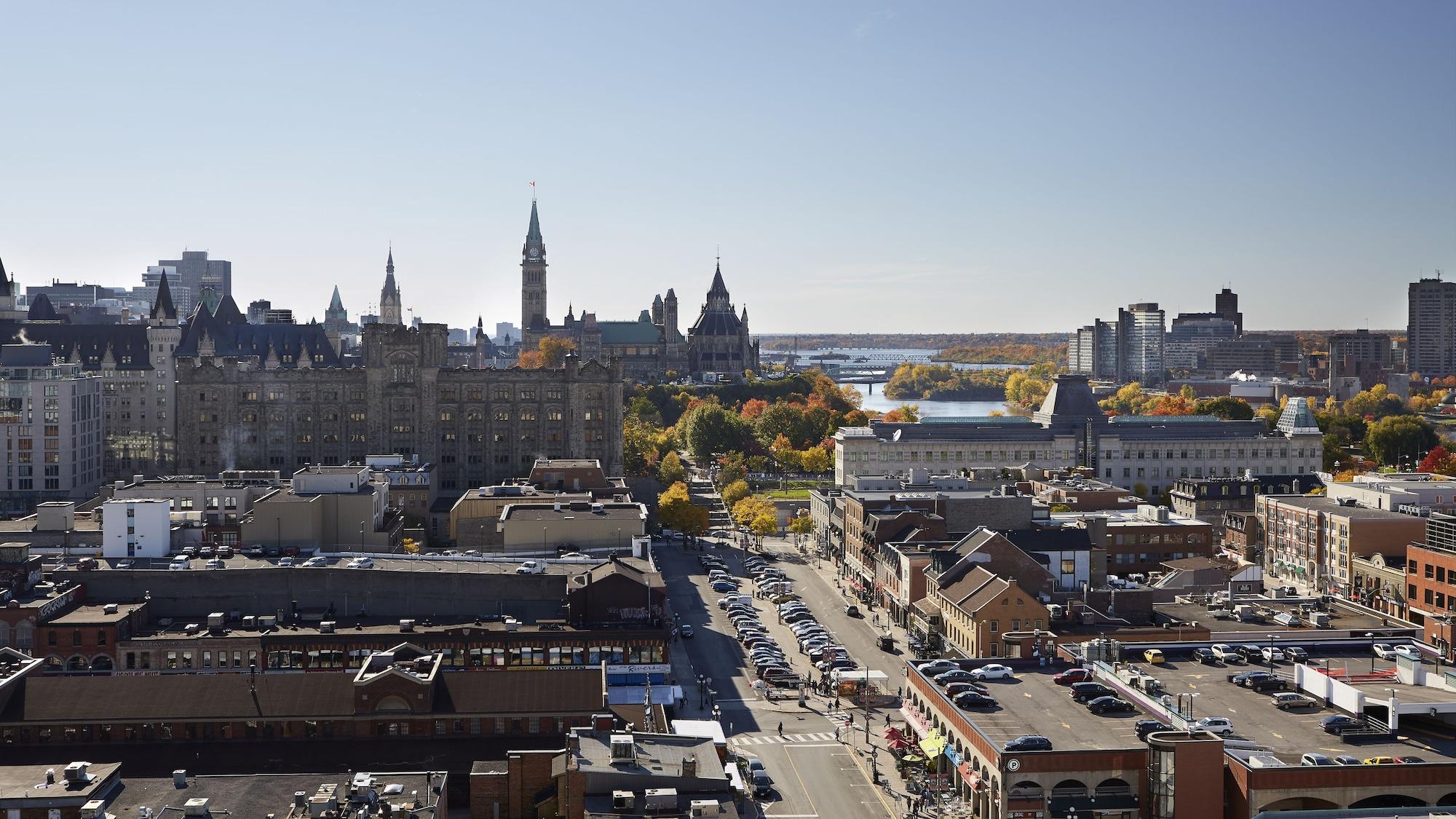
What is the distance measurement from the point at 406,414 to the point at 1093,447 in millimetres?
67873

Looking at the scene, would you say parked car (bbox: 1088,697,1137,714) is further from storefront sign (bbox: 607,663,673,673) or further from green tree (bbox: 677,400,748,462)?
green tree (bbox: 677,400,748,462)

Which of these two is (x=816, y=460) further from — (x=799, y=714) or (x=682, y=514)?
(x=799, y=714)

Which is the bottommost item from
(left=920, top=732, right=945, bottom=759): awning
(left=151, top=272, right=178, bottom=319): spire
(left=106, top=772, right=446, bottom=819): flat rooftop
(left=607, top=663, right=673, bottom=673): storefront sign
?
(left=920, top=732, right=945, bottom=759): awning

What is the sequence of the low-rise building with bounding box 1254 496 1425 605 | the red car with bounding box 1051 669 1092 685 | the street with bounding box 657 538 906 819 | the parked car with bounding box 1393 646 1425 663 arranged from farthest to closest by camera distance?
the low-rise building with bounding box 1254 496 1425 605, the red car with bounding box 1051 669 1092 685, the parked car with bounding box 1393 646 1425 663, the street with bounding box 657 538 906 819

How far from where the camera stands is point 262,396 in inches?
5502

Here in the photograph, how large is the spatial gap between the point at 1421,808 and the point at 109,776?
133ft

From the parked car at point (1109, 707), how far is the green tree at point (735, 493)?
3336 inches

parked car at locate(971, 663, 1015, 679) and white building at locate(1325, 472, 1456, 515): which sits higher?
white building at locate(1325, 472, 1456, 515)

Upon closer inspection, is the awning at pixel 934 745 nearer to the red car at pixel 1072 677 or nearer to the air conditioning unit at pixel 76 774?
the red car at pixel 1072 677

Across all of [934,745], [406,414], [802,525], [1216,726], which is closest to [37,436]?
[406,414]

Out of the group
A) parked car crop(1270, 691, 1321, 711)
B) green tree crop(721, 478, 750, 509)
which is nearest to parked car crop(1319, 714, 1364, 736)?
parked car crop(1270, 691, 1321, 711)

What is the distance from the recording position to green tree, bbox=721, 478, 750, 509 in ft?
469

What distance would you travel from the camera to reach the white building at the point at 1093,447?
484ft

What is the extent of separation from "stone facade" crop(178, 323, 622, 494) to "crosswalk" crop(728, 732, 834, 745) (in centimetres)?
7391
